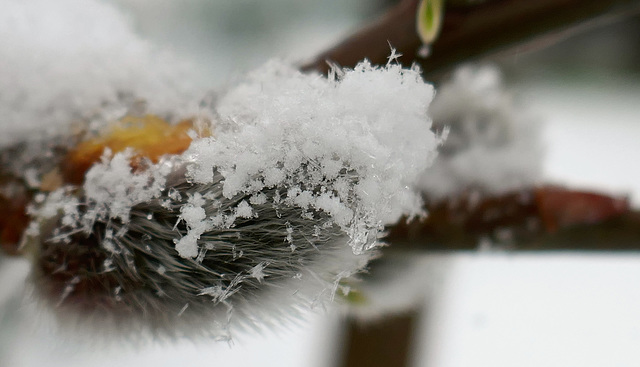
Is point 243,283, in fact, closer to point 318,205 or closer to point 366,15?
point 318,205

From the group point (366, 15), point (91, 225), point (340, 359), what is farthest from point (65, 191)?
point (366, 15)

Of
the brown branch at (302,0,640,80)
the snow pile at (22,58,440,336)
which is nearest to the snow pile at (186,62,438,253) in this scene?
the snow pile at (22,58,440,336)

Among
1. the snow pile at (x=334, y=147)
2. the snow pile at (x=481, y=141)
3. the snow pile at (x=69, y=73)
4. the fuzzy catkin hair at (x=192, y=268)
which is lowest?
the fuzzy catkin hair at (x=192, y=268)

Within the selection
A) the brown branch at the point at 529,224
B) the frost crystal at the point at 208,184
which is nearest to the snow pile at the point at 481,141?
the brown branch at the point at 529,224

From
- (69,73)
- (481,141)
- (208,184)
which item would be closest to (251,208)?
(208,184)

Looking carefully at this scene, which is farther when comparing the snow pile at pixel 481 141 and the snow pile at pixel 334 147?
the snow pile at pixel 481 141

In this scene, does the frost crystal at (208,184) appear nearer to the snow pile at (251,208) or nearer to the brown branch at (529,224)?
the snow pile at (251,208)

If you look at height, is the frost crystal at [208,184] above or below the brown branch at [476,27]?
below
